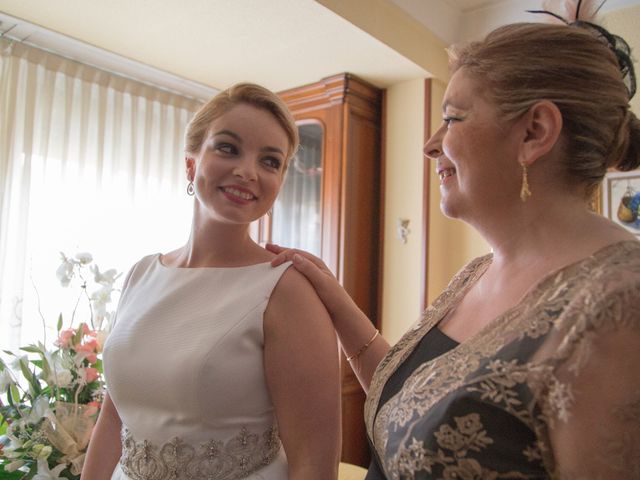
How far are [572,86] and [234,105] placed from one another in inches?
26.7

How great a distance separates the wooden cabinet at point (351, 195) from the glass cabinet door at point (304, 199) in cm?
5

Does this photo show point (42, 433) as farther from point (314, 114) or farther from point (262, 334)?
point (314, 114)

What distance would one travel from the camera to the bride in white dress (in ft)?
3.35

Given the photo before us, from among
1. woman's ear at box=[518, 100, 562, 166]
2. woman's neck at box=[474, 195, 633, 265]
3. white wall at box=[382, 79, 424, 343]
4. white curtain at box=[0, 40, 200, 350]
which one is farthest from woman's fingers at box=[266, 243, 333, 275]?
white wall at box=[382, 79, 424, 343]

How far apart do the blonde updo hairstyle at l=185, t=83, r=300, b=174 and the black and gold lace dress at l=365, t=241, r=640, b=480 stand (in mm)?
647

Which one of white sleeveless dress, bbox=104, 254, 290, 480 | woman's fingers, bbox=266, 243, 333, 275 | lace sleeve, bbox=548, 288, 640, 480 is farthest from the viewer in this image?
woman's fingers, bbox=266, 243, 333, 275

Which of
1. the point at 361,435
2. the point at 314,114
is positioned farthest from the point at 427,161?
the point at 361,435

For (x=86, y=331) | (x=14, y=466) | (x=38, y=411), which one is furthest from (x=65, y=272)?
(x=14, y=466)

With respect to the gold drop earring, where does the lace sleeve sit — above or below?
below

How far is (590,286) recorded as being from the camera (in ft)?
2.18

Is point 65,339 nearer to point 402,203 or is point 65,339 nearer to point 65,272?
point 65,272

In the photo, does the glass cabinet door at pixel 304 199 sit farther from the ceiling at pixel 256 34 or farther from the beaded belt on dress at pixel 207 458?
the beaded belt on dress at pixel 207 458

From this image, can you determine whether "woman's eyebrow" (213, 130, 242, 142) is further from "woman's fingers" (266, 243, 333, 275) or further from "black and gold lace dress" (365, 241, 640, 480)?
"black and gold lace dress" (365, 241, 640, 480)

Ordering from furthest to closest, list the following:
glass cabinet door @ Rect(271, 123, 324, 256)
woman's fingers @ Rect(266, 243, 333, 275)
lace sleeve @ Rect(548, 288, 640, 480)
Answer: glass cabinet door @ Rect(271, 123, 324, 256), woman's fingers @ Rect(266, 243, 333, 275), lace sleeve @ Rect(548, 288, 640, 480)
